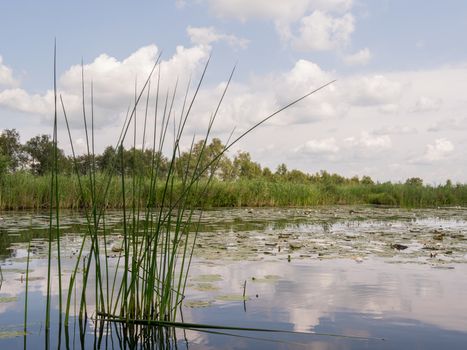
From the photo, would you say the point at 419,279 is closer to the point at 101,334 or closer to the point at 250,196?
the point at 101,334

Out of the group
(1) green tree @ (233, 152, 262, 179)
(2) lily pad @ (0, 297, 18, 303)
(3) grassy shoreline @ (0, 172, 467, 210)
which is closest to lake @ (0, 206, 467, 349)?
(2) lily pad @ (0, 297, 18, 303)

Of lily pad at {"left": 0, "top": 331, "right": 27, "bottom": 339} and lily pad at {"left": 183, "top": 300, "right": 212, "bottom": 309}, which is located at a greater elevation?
lily pad at {"left": 183, "top": 300, "right": 212, "bottom": 309}

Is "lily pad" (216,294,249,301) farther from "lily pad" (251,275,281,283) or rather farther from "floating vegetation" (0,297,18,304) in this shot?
"floating vegetation" (0,297,18,304)

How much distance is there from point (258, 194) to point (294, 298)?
17.9 meters

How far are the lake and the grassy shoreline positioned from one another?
13.9 feet

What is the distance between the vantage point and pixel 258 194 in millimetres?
21750

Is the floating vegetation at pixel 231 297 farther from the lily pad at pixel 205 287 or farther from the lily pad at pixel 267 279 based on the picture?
the lily pad at pixel 267 279

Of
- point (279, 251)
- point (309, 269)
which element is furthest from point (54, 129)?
point (279, 251)

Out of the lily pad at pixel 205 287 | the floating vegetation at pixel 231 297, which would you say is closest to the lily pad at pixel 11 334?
the floating vegetation at pixel 231 297

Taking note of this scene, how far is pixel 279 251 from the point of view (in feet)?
21.7

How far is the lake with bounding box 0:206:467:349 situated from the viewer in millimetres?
2926

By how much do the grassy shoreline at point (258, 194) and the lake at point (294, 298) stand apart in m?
4.22

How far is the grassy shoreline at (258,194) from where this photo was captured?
16.4 m

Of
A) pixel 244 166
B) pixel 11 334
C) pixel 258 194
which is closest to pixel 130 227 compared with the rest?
pixel 11 334
